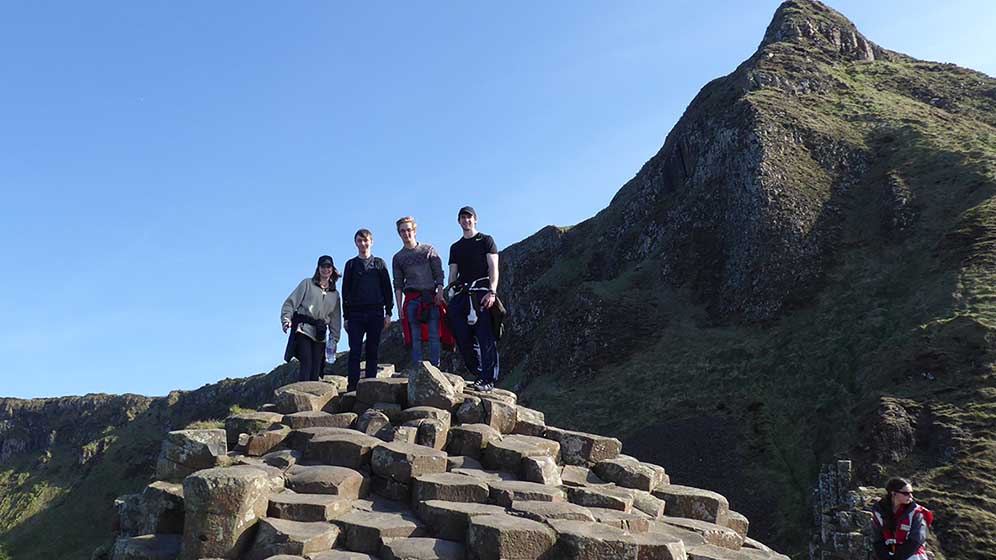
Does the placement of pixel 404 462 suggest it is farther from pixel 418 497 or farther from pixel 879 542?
pixel 879 542

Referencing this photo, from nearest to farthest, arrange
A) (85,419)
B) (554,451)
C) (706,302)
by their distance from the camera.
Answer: (554,451), (706,302), (85,419)

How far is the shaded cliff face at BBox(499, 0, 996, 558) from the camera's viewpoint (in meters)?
45.1

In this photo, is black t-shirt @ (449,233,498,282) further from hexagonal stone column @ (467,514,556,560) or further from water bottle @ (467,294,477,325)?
hexagonal stone column @ (467,514,556,560)

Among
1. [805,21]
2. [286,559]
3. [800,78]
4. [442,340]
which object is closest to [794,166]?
[800,78]

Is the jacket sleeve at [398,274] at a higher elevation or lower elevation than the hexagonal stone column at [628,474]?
higher

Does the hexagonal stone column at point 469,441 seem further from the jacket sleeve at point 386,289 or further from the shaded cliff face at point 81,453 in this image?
the shaded cliff face at point 81,453

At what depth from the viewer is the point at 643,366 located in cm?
6588

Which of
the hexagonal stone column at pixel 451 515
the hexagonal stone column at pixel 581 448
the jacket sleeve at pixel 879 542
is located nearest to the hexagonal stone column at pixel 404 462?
the hexagonal stone column at pixel 451 515

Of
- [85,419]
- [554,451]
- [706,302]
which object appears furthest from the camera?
[85,419]

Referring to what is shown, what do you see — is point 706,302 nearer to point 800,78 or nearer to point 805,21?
point 800,78

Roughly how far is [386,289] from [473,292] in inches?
73.9

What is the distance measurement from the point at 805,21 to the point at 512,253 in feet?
187

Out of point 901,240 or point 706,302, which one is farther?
point 706,302

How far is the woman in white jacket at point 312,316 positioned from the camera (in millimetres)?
14414
